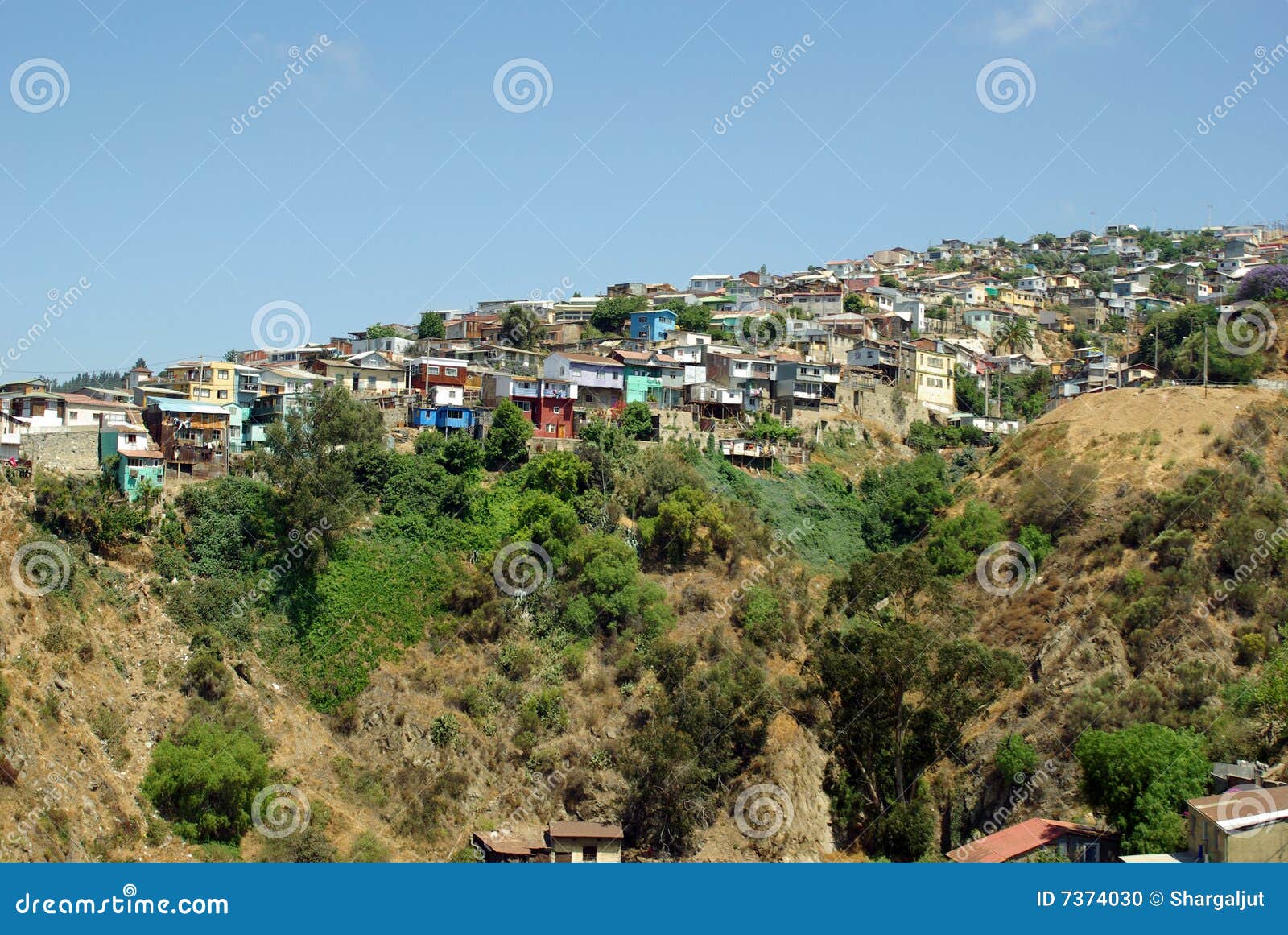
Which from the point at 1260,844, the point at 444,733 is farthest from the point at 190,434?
the point at 1260,844

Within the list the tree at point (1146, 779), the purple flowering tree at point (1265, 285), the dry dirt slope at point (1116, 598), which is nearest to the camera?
the tree at point (1146, 779)

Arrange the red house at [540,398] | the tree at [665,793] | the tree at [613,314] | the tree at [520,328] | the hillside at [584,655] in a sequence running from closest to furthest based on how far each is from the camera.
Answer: the hillside at [584,655]
the tree at [665,793]
the red house at [540,398]
the tree at [520,328]
the tree at [613,314]

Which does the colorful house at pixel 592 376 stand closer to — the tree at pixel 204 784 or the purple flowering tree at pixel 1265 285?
the tree at pixel 204 784

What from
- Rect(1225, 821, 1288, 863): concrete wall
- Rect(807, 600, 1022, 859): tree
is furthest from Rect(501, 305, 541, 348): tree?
Rect(1225, 821, 1288, 863): concrete wall

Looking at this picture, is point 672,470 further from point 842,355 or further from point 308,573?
point 842,355

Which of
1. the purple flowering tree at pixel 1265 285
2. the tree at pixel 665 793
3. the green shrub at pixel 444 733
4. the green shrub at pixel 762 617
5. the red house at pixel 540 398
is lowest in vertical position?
the tree at pixel 665 793

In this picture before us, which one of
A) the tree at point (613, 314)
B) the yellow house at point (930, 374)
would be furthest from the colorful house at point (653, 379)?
the yellow house at point (930, 374)
